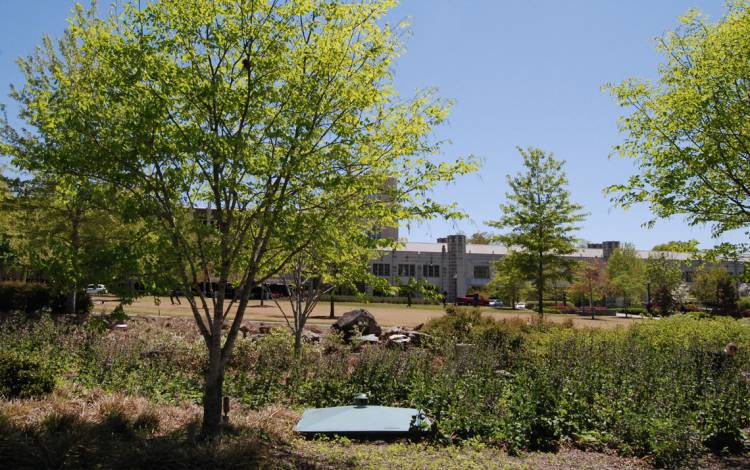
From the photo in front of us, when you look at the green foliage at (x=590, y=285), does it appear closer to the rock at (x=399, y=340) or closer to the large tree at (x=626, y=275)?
the large tree at (x=626, y=275)

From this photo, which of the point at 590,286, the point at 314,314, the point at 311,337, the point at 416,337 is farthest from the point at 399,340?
the point at 590,286

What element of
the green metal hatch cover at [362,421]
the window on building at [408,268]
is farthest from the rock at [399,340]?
the window on building at [408,268]

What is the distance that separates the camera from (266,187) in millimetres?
6812

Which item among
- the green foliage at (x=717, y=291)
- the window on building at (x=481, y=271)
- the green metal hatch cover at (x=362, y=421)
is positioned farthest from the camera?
the window on building at (x=481, y=271)

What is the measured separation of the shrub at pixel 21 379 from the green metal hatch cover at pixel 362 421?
12.8 feet

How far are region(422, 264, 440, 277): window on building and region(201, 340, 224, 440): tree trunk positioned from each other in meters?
69.6

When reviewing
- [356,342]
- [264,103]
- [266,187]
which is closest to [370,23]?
[264,103]

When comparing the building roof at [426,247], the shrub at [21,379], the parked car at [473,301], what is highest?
the building roof at [426,247]

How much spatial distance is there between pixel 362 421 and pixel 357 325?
31.1 feet

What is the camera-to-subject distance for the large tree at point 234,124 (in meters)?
6.27

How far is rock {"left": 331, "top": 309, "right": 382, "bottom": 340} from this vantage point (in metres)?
17.4

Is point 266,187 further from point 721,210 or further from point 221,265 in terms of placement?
point 721,210

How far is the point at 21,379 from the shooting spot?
8.15 m

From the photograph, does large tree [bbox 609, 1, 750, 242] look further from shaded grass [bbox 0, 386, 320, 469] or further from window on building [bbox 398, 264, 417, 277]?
window on building [bbox 398, 264, 417, 277]
